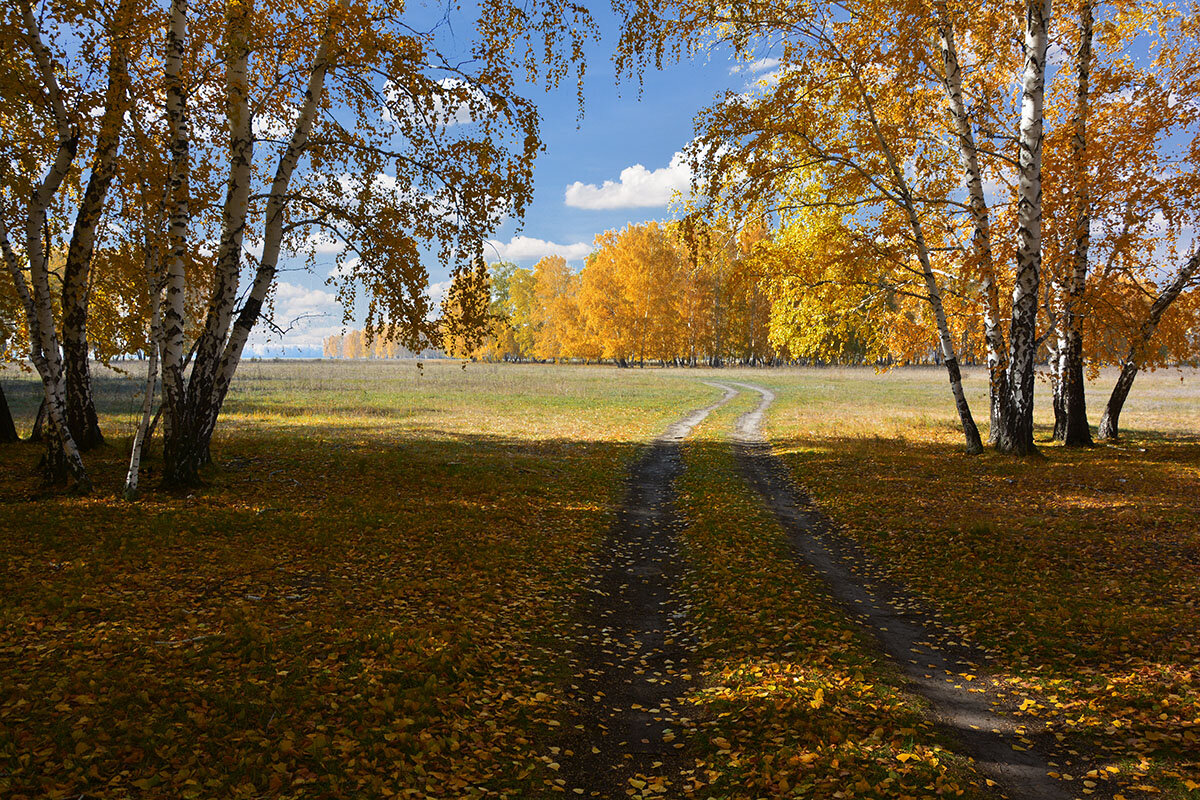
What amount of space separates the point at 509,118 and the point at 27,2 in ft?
22.5

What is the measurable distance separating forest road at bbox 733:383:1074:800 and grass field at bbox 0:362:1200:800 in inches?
9.5

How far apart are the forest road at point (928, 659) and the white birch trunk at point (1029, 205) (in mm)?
6866

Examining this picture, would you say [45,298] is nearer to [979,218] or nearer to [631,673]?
[631,673]

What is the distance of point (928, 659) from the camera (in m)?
6.36

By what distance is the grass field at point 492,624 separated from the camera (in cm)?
441

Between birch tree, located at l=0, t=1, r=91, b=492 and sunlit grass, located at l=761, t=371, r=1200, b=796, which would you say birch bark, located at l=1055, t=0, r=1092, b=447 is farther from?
birch tree, located at l=0, t=1, r=91, b=492

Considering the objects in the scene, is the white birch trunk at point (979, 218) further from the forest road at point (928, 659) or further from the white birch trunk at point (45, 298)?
the white birch trunk at point (45, 298)

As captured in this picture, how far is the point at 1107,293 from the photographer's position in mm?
15461

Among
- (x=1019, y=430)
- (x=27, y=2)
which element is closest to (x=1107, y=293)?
(x=1019, y=430)

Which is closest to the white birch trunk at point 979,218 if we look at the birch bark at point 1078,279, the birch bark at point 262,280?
the birch bark at point 1078,279

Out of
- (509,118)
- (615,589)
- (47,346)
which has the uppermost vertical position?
(509,118)

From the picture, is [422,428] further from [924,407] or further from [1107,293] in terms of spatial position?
[924,407]

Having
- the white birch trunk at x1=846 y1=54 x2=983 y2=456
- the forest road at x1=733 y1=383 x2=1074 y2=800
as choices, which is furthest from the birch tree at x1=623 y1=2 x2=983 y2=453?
the forest road at x1=733 y1=383 x2=1074 y2=800

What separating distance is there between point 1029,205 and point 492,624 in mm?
14687
